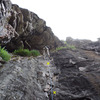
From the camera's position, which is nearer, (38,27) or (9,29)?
(9,29)

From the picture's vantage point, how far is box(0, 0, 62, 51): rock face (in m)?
7.09

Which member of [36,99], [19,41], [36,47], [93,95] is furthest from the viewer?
[36,47]

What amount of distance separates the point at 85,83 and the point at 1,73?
4.19 m

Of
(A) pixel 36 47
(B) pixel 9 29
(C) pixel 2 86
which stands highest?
(B) pixel 9 29

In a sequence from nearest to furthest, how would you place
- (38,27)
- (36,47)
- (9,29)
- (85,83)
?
1. (85,83)
2. (9,29)
3. (38,27)
4. (36,47)

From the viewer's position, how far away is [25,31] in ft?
31.4

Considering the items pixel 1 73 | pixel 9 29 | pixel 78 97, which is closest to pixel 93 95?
pixel 78 97

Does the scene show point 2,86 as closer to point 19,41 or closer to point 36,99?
point 36,99

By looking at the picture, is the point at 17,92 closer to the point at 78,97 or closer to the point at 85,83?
the point at 78,97

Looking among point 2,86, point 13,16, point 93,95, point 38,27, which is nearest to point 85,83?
point 93,95

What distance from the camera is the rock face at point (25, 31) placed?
23.3 ft

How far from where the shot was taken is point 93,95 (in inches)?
130

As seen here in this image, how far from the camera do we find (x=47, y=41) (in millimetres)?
13594

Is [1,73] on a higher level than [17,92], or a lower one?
higher
